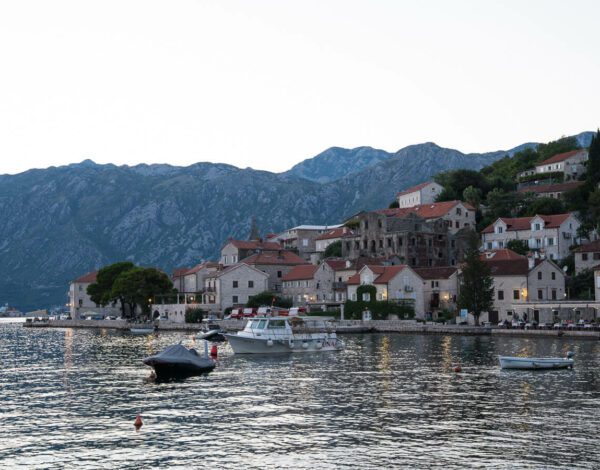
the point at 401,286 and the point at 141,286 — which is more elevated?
the point at 141,286

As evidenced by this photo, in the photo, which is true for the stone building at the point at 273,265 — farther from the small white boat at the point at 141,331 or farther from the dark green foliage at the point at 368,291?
the dark green foliage at the point at 368,291

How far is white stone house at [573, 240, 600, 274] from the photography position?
412 ft

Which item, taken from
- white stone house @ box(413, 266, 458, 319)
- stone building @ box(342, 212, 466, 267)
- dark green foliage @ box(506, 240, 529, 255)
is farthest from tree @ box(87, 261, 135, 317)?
dark green foliage @ box(506, 240, 529, 255)

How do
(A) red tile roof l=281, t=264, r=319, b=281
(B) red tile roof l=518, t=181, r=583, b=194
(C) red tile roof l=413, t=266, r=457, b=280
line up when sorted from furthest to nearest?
(B) red tile roof l=518, t=181, r=583, b=194 < (A) red tile roof l=281, t=264, r=319, b=281 < (C) red tile roof l=413, t=266, r=457, b=280

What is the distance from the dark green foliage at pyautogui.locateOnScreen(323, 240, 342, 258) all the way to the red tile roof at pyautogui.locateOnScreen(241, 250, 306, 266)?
415 inches

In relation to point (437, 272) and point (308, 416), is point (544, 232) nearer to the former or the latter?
point (437, 272)

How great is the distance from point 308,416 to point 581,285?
310ft

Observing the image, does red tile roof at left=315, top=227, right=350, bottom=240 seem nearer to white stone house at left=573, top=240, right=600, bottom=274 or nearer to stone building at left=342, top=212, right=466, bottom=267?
stone building at left=342, top=212, right=466, bottom=267

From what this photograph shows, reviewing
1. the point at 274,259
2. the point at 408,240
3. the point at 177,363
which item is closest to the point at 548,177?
the point at 408,240

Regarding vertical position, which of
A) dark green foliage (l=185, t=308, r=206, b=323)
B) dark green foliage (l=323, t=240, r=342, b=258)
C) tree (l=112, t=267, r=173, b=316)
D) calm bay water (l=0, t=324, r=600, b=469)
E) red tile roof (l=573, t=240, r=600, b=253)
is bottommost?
calm bay water (l=0, t=324, r=600, b=469)

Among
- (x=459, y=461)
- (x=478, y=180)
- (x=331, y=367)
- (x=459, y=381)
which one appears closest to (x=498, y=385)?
(x=459, y=381)

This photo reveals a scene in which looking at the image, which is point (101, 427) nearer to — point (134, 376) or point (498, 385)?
point (134, 376)

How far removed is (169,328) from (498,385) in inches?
4184

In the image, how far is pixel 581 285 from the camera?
124062 mm
